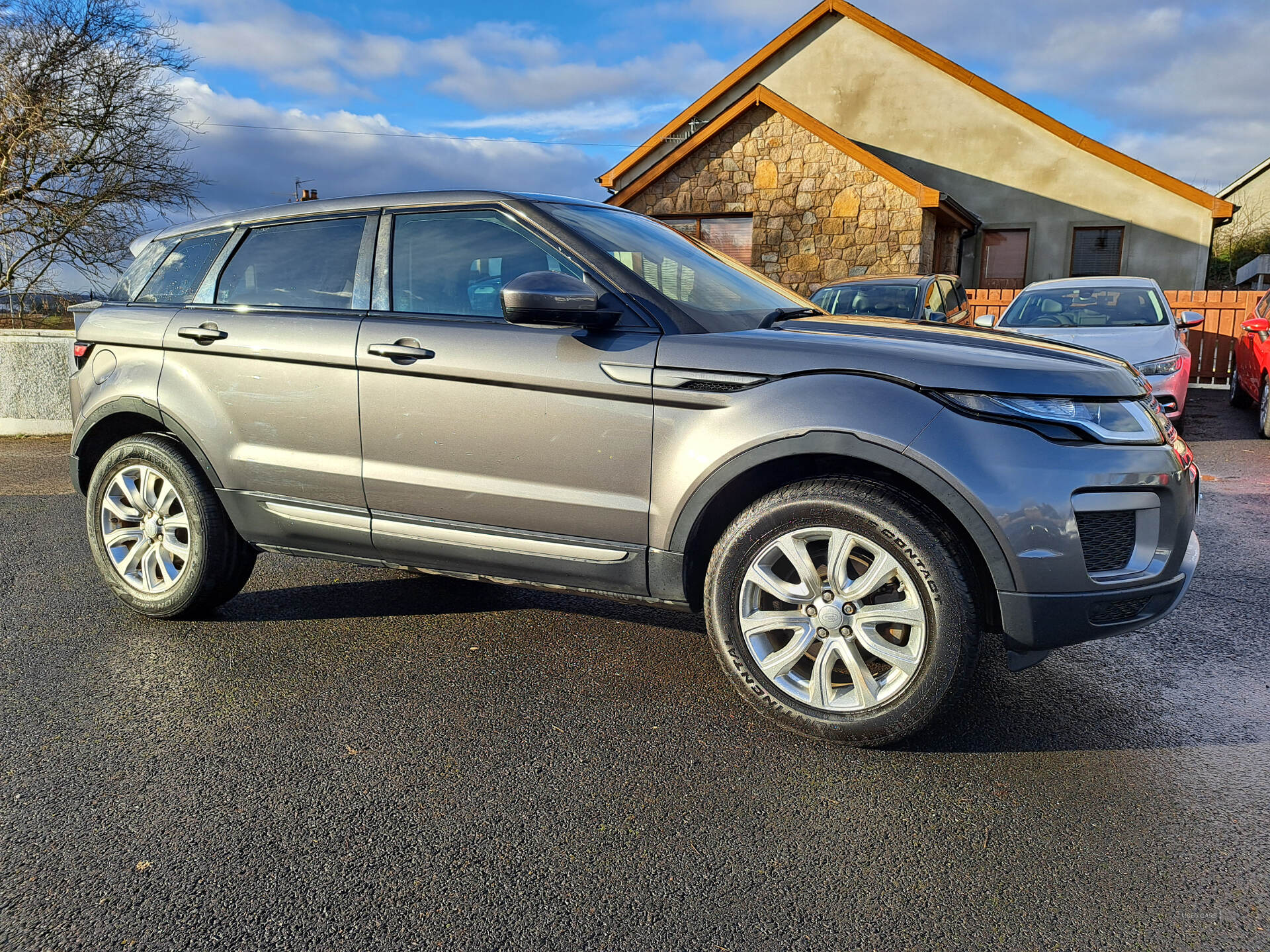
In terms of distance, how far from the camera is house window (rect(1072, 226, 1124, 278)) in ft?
72.5

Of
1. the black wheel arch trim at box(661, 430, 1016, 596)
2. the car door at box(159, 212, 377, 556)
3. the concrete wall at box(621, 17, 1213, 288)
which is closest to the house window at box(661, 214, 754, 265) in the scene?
the concrete wall at box(621, 17, 1213, 288)

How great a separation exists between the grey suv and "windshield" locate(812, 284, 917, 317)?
7.25 metres

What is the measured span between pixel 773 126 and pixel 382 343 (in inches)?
672

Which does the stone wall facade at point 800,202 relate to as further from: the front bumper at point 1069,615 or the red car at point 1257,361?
the front bumper at point 1069,615

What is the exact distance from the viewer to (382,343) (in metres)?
3.57

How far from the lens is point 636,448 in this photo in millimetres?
3178

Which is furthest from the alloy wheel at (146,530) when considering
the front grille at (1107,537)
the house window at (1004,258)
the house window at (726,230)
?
the house window at (1004,258)

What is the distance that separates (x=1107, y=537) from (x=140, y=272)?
4.31 meters

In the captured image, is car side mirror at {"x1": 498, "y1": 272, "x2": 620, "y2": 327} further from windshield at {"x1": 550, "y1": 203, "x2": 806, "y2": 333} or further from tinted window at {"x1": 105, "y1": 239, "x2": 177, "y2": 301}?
tinted window at {"x1": 105, "y1": 239, "x2": 177, "y2": 301}

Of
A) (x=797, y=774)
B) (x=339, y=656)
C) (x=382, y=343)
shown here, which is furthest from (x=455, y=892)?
(x=382, y=343)

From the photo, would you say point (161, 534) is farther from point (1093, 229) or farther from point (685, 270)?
point (1093, 229)

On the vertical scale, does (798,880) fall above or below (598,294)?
below

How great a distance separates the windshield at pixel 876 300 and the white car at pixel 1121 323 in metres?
1.14

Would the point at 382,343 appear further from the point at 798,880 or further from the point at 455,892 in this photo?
the point at 798,880
